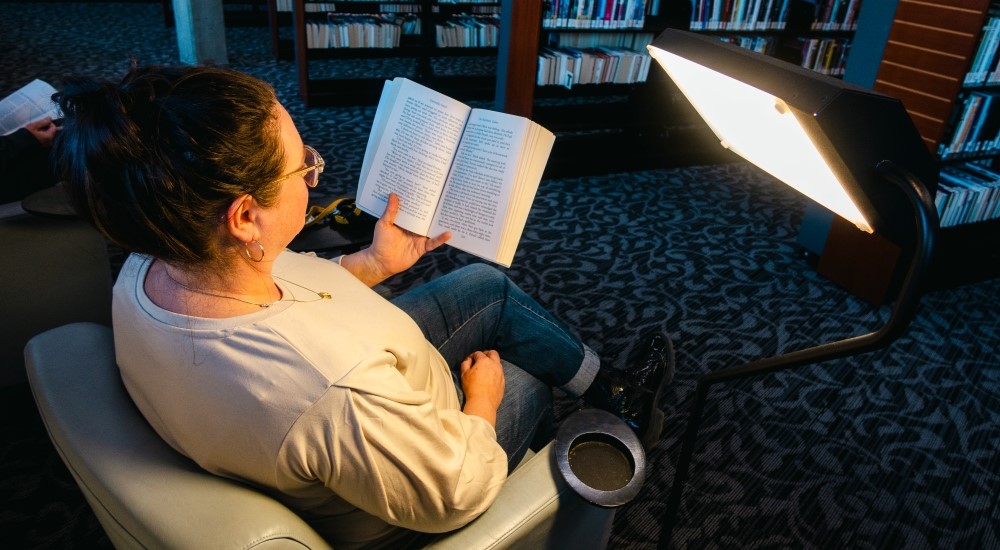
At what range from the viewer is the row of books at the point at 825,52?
13.6ft

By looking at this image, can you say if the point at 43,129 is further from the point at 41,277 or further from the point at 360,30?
the point at 360,30

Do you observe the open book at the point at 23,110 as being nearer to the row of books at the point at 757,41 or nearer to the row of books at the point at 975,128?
the row of books at the point at 975,128

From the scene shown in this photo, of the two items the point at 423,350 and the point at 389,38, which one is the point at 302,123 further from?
the point at 423,350

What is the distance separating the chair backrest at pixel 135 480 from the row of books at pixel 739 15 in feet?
12.3

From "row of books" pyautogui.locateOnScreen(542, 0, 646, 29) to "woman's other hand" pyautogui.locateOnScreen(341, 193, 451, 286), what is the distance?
2570 millimetres

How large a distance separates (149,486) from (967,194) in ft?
10.5

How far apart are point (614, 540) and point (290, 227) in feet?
3.88

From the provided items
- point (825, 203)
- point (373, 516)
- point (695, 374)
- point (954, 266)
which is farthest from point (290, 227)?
point (954, 266)

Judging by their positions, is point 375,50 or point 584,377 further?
point 375,50

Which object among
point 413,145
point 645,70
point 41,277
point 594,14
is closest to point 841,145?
point 413,145

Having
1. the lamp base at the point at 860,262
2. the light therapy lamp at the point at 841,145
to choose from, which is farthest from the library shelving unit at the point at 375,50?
the light therapy lamp at the point at 841,145

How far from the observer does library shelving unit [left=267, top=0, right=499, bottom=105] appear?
4570 millimetres

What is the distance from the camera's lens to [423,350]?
3.33ft

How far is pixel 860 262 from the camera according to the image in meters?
2.72
